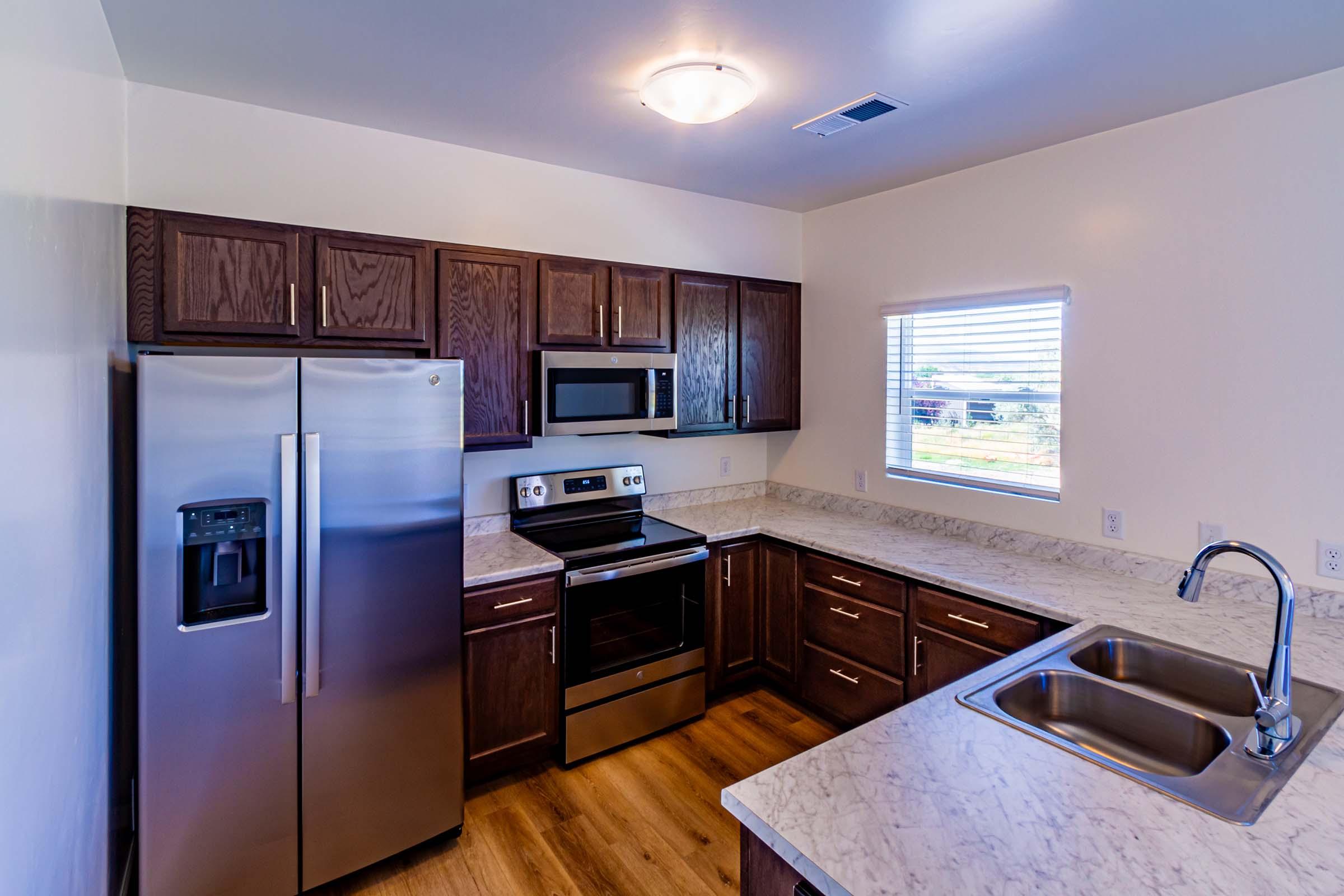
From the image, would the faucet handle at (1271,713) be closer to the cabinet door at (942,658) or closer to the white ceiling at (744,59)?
the cabinet door at (942,658)

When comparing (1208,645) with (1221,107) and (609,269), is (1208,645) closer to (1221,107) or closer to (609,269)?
(1221,107)

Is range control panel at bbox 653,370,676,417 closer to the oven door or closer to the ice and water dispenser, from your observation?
the oven door

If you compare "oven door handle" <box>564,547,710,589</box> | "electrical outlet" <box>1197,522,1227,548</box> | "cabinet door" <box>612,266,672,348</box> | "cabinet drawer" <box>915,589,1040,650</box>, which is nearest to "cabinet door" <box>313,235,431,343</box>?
"cabinet door" <box>612,266,672,348</box>

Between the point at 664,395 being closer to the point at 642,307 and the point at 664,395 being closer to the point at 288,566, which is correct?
the point at 642,307

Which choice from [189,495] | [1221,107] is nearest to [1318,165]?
[1221,107]

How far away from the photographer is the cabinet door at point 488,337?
263 cm

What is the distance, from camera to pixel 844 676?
300cm

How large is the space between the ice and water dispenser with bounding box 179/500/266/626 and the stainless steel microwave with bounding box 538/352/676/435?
118 centimetres

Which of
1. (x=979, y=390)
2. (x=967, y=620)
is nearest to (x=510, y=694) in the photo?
(x=967, y=620)

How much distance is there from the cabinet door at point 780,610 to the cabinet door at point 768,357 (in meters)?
0.73

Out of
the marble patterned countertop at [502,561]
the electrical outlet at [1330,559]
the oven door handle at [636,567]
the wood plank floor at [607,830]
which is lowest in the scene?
the wood plank floor at [607,830]

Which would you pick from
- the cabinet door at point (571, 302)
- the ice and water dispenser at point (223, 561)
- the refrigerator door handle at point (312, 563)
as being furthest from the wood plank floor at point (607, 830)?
the cabinet door at point (571, 302)

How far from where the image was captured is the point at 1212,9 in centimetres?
170

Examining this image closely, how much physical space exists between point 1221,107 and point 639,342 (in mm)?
2261
